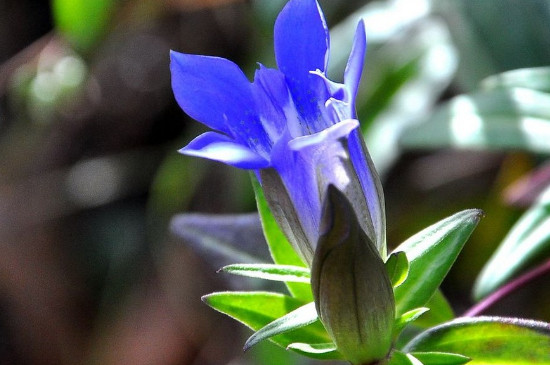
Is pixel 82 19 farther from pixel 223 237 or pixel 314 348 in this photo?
pixel 314 348

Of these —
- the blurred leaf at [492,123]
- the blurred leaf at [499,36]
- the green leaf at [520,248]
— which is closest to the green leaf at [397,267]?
the green leaf at [520,248]

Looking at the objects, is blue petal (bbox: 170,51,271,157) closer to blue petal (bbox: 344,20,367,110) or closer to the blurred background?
blue petal (bbox: 344,20,367,110)

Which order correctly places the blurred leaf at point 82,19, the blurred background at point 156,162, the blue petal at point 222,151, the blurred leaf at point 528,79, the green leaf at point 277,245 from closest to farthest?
the blue petal at point 222,151
the green leaf at point 277,245
the blurred leaf at point 528,79
the blurred background at point 156,162
the blurred leaf at point 82,19

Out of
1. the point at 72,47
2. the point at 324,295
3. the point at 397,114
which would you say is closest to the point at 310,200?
the point at 324,295

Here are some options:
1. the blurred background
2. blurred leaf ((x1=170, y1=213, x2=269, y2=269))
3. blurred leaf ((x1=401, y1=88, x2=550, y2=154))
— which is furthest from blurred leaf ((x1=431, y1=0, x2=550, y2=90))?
blurred leaf ((x1=170, y1=213, x2=269, y2=269))

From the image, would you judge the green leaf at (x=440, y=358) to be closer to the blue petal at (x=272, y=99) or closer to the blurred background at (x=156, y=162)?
the blue petal at (x=272, y=99)

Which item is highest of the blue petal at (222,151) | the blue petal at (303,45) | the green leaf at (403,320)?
the blue petal at (303,45)

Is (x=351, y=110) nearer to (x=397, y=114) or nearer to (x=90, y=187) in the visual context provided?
(x=397, y=114)
